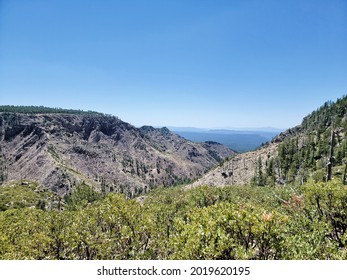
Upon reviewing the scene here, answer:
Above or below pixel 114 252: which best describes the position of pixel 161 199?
below

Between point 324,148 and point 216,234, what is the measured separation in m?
187

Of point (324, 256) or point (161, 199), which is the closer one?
point (324, 256)

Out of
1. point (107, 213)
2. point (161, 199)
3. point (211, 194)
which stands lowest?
point (161, 199)

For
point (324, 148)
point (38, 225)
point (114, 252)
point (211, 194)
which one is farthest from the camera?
point (324, 148)

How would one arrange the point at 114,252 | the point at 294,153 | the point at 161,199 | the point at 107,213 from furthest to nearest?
the point at 294,153 < the point at 161,199 < the point at 107,213 < the point at 114,252

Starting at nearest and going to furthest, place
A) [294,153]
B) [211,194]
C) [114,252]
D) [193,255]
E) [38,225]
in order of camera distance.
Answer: [193,255], [114,252], [38,225], [211,194], [294,153]
